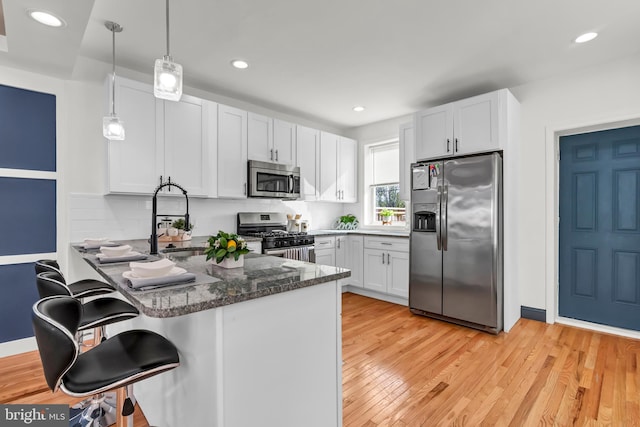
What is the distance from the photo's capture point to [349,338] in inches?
121

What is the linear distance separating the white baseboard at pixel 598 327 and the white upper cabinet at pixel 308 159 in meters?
3.32

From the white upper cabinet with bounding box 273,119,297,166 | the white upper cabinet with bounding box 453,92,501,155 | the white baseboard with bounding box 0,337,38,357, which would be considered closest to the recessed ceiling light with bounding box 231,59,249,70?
the white upper cabinet with bounding box 273,119,297,166

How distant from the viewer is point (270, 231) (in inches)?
170

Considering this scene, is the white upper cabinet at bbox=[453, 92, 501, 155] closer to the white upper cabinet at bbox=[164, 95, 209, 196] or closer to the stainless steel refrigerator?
the stainless steel refrigerator

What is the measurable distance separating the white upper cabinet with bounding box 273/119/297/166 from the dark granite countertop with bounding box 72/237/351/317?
2.43 meters

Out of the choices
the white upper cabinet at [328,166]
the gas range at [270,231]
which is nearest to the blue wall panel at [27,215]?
the gas range at [270,231]

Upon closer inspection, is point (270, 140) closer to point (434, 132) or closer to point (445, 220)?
point (434, 132)

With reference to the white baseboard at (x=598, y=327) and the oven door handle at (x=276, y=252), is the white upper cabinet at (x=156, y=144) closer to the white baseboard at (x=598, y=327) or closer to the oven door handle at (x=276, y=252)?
the oven door handle at (x=276, y=252)

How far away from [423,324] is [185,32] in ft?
11.9

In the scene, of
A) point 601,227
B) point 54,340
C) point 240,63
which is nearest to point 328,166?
point 240,63

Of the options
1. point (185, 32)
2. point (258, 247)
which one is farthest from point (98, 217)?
point (185, 32)

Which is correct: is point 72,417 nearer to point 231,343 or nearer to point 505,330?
point 231,343

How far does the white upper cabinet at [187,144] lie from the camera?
3197 millimetres

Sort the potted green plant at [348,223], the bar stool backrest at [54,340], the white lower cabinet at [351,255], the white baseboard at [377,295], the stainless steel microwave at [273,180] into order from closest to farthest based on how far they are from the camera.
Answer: the bar stool backrest at [54,340], the stainless steel microwave at [273,180], the white baseboard at [377,295], the white lower cabinet at [351,255], the potted green plant at [348,223]
